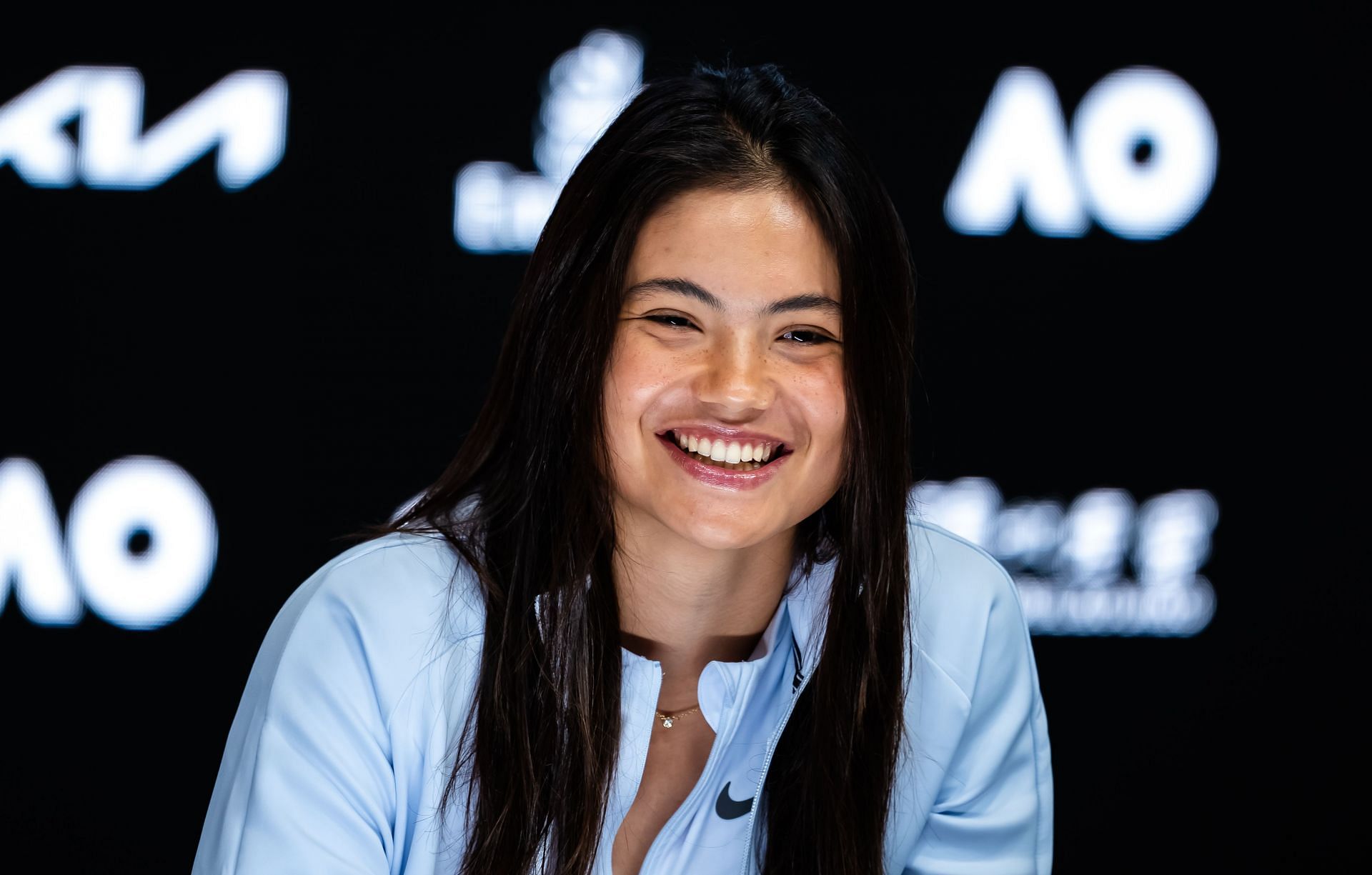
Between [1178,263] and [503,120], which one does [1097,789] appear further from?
[503,120]

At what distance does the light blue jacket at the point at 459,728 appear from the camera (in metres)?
1.22

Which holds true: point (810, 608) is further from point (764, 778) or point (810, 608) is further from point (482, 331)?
point (482, 331)

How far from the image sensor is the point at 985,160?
8.01 ft

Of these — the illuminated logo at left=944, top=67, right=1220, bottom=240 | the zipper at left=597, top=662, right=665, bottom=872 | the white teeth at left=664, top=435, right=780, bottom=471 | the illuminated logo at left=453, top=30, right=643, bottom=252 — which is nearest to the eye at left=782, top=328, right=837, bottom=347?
the white teeth at left=664, top=435, right=780, bottom=471

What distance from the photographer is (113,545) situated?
2.33 metres

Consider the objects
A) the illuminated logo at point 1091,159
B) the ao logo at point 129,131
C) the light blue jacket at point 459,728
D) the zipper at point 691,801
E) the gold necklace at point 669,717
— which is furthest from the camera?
the illuminated logo at point 1091,159

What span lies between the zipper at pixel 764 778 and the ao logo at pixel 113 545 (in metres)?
1.32

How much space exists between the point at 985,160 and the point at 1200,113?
413 mm

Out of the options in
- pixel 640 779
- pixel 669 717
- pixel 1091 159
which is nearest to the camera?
pixel 640 779

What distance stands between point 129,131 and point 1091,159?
1.68m

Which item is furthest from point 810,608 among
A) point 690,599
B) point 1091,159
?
point 1091,159

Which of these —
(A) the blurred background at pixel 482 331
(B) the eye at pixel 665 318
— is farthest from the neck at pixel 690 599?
(A) the blurred background at pixel 482 331

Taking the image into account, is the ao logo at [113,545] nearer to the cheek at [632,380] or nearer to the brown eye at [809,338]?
the cheek at [632,380]

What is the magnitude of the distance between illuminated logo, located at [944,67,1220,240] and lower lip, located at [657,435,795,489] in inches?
50.8
